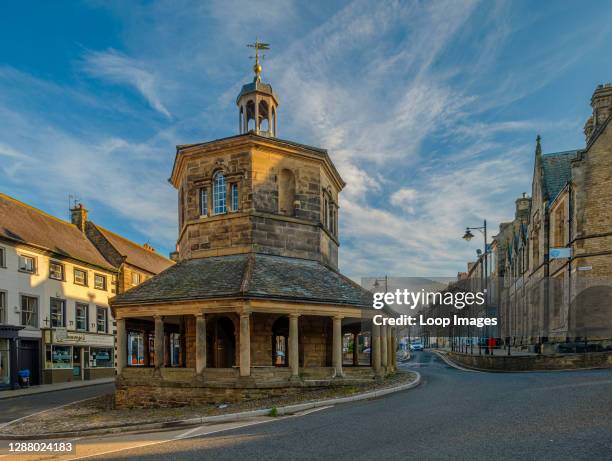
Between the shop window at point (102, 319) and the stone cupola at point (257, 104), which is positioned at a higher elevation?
the stone cupola at point (257, 104)

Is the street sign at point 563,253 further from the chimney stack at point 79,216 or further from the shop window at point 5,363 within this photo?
the chimney stack at point 79,216

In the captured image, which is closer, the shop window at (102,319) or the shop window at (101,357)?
the shop window at (101,357)

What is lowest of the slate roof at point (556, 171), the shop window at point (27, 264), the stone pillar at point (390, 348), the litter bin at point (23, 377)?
the litter bin at point (23, 377)

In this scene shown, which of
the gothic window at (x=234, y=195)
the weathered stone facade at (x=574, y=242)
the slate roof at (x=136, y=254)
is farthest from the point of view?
the slate roof at (x=136, y=254)

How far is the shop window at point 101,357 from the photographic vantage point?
117ft

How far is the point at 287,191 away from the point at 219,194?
2906 millimetres

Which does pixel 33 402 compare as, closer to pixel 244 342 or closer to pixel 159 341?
pixel 159 341

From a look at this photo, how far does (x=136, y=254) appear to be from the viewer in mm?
46562

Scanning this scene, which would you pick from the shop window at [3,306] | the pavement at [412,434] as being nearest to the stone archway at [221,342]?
the pavement at [412,434]

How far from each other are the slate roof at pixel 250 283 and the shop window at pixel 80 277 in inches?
687

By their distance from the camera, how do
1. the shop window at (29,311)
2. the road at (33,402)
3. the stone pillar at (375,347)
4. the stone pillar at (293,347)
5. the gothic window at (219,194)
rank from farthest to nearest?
the shop window at (29,311) → the gothic window at (219,194) → the stone pillar at (375,347) → the road at (33,402) → the stone pillar at (293,347)

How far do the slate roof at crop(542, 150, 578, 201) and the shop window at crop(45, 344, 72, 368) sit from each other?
35.6 metres

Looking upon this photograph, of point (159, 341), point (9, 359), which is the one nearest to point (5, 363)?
point (9, 359)

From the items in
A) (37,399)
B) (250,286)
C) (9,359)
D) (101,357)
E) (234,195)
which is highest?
(234,195)
